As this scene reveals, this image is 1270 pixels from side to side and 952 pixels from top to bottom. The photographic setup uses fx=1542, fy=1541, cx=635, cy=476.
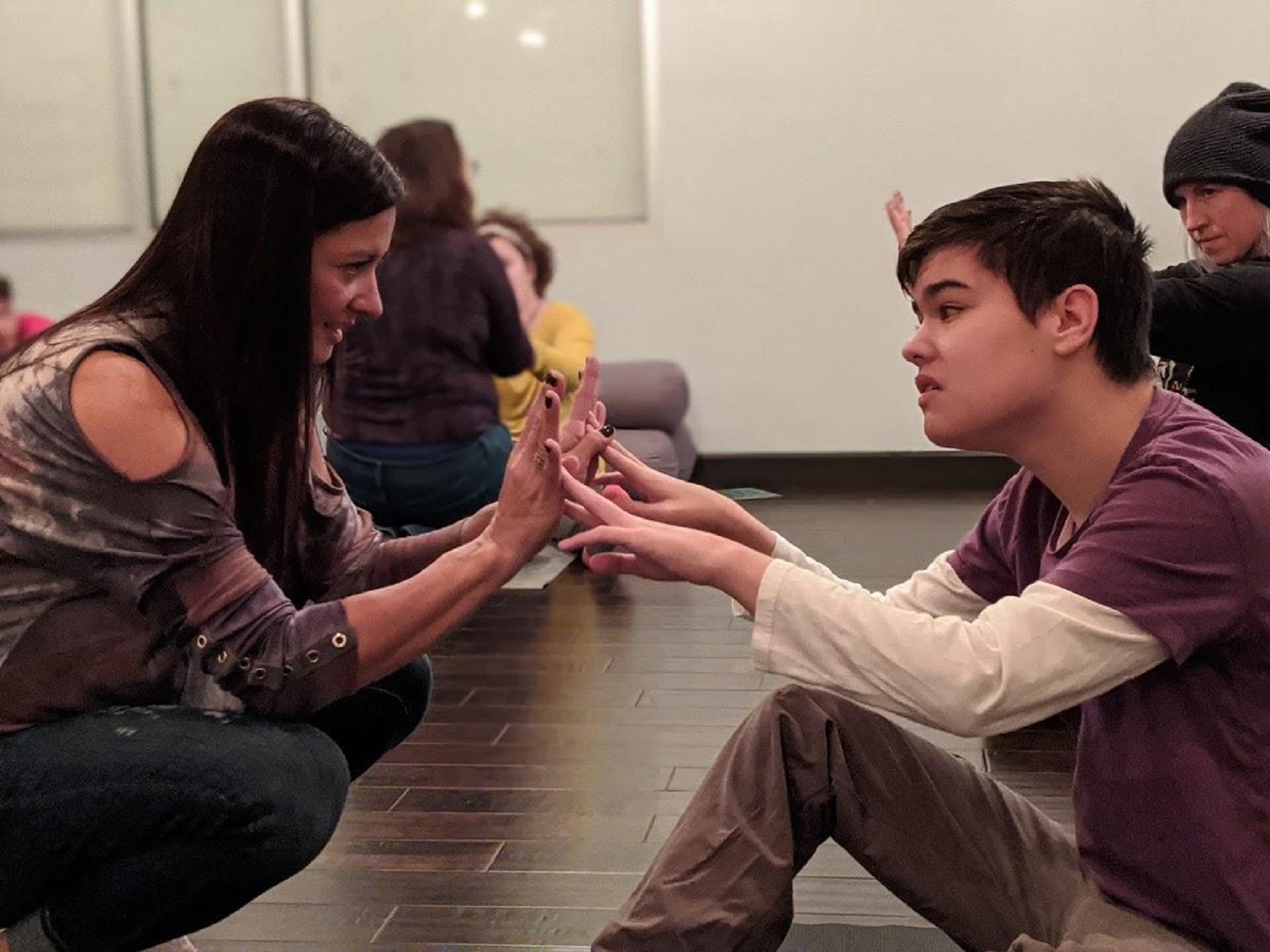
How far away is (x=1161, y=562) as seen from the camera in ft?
4.32

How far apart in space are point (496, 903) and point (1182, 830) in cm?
109

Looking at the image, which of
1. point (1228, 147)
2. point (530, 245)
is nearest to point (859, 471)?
point (530, 245)

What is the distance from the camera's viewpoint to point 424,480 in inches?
161

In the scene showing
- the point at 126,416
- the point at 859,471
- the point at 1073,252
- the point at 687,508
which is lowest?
the point at 859,471

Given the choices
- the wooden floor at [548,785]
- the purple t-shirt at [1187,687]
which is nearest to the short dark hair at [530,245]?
the wooden floor at [548,785]

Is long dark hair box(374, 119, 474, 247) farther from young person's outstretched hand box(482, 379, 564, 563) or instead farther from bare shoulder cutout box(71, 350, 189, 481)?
bare shoulder cutout box(71, 350, 189, 481)

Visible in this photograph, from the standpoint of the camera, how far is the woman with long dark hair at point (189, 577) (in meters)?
1.49

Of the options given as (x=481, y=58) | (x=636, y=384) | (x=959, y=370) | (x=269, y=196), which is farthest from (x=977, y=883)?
(x=481, y=58)

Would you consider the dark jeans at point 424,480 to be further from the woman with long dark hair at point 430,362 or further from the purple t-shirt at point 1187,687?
the purple t-shirt at point 1187,687

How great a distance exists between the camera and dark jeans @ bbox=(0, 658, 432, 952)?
4.92 feet

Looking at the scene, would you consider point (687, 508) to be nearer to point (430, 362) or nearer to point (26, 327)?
point (430, 362)

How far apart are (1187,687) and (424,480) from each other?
9.60 feet

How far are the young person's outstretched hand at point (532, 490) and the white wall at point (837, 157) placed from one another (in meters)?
4.54

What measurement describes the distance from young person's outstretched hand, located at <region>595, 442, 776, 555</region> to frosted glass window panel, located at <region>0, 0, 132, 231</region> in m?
5.39
